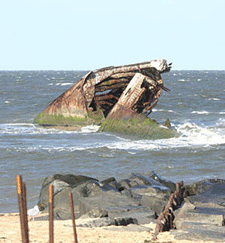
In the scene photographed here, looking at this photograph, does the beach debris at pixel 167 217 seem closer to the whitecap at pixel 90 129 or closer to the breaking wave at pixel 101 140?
the breaking wave at pixel 101 140

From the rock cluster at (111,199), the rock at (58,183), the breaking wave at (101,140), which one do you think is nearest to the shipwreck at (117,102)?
the breaking wave at (101,140)

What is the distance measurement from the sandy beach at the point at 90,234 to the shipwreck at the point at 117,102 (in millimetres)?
13152

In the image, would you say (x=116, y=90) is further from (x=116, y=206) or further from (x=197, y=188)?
(x=116, y=206)

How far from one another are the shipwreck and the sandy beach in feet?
43.1

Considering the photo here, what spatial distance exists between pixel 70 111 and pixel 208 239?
1709 cm

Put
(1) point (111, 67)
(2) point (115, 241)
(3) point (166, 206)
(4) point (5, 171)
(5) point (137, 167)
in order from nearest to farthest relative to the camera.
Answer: (2) point (115, 241) → (3) point (166, 206) → (4) point (5, 171) → (5) point (137, 167) → (1) point (111, 67)

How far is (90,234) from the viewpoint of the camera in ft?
23.9

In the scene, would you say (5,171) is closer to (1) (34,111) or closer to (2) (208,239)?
(2) (208,239)

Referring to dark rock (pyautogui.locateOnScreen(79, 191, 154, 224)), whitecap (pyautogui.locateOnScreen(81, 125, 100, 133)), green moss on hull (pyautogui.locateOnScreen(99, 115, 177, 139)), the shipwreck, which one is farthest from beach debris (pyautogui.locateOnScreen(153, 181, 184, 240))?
whitecap (pyautogui.locateOnScreen(81, 125, 100, 133))

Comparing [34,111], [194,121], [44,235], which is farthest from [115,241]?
[34,111]

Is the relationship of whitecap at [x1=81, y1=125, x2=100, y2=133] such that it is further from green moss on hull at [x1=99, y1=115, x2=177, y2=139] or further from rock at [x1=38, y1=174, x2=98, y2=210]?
rock at [x1=38, y1=174, x2=98, y2=210]

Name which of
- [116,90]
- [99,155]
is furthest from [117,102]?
[99,155]

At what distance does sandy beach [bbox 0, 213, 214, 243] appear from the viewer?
6.91 metres

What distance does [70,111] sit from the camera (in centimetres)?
2367
